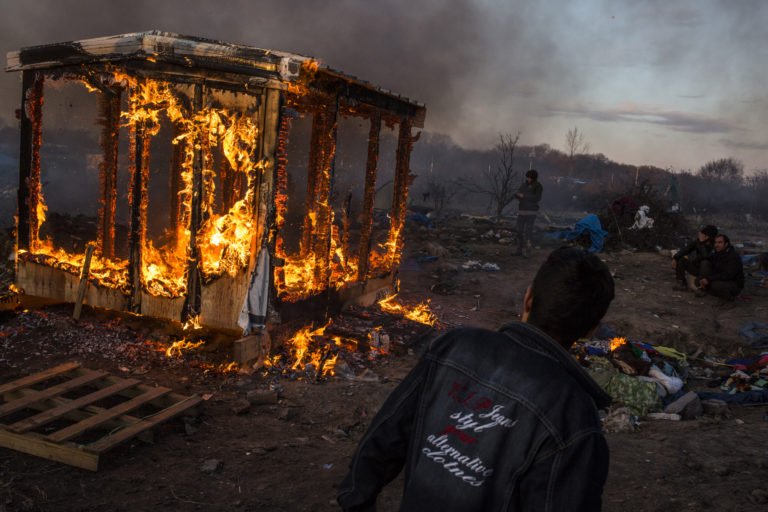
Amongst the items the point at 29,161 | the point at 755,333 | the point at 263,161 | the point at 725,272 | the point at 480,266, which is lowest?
the point at 755,333

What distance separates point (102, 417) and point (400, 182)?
5.82 meters

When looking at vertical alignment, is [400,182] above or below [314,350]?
above

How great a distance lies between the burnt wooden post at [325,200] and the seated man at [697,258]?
23.8 feet

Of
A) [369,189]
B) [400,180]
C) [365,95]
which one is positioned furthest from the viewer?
[400,180]

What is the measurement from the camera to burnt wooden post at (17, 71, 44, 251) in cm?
684

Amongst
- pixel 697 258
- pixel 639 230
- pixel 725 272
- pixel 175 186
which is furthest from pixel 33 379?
pixel 639 230

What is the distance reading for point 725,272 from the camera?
9250 mm

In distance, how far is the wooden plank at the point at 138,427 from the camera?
380cm

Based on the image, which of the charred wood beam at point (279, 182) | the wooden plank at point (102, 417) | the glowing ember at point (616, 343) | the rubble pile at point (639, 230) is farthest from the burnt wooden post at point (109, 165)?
the rubble pile at point (639, 230)

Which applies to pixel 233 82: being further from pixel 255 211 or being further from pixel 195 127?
pixel 255 211

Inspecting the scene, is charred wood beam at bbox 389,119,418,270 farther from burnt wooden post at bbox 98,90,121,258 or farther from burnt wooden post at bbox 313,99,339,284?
burnt wooden post at bbox 98,90,121,258

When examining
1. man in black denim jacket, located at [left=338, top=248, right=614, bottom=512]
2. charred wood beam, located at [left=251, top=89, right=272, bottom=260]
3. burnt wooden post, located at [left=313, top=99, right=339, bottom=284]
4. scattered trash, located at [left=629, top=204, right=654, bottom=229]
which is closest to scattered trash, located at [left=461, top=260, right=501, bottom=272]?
scattered trash, located at [left=629, top=204, right=654, bottom=229]

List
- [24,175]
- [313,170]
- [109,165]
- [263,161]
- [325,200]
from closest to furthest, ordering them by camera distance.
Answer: [263,161] → [325,200] → [24,175] → [109,165] → [313,170]

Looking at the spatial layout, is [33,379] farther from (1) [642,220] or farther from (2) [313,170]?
(1) [642,220]
